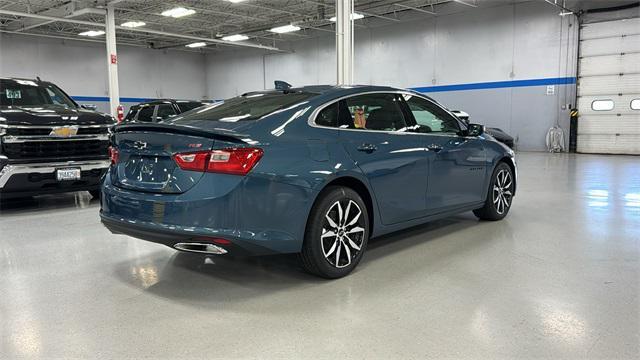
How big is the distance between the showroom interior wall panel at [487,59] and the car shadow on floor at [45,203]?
1390 centimetres

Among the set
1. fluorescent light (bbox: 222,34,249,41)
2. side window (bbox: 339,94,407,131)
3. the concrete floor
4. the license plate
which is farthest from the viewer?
fluorescent light (bbox: 222,34,249,41)

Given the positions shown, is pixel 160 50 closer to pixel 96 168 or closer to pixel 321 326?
pixel 96 168

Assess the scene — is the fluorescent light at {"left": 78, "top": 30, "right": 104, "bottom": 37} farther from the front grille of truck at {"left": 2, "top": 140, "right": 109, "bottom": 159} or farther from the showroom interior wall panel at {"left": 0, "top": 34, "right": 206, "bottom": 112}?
the front grille of truck at {"left": 2, "top": 140, "right": 109, "bottom": 159}

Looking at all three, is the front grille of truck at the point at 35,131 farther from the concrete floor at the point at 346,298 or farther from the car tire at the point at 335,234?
the car tire at the point at 335,234

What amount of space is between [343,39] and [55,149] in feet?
18.6

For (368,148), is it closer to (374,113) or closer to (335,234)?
(374,113)

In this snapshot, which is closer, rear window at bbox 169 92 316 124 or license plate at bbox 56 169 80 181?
rear window at bbox 169 92 316 124

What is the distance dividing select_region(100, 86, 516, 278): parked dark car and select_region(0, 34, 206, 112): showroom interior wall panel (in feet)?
70.1

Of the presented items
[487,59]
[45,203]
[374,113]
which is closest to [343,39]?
[45,203]

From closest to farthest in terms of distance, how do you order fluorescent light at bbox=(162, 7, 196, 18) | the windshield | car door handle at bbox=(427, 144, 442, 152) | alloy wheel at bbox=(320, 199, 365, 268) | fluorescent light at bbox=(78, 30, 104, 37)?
alloy wheel at bbox=(320, 199, 365, 268) → car door handle at bbox=(427, 144, 442, 152) → the windshield → fluorescent light at bbox=(162, 7, 196, 18) → fluorescent light at bbox=(78, 30, 104, 37)

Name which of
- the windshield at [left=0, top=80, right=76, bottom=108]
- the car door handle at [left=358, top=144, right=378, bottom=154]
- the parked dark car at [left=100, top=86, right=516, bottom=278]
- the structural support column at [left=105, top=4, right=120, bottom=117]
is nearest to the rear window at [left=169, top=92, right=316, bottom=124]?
the parked dark car at [left=100, top=86, right=516, bottom=278]

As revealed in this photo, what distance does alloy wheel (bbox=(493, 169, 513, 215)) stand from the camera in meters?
4.96

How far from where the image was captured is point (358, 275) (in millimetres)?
3393

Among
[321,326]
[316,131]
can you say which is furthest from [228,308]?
[316,131]
